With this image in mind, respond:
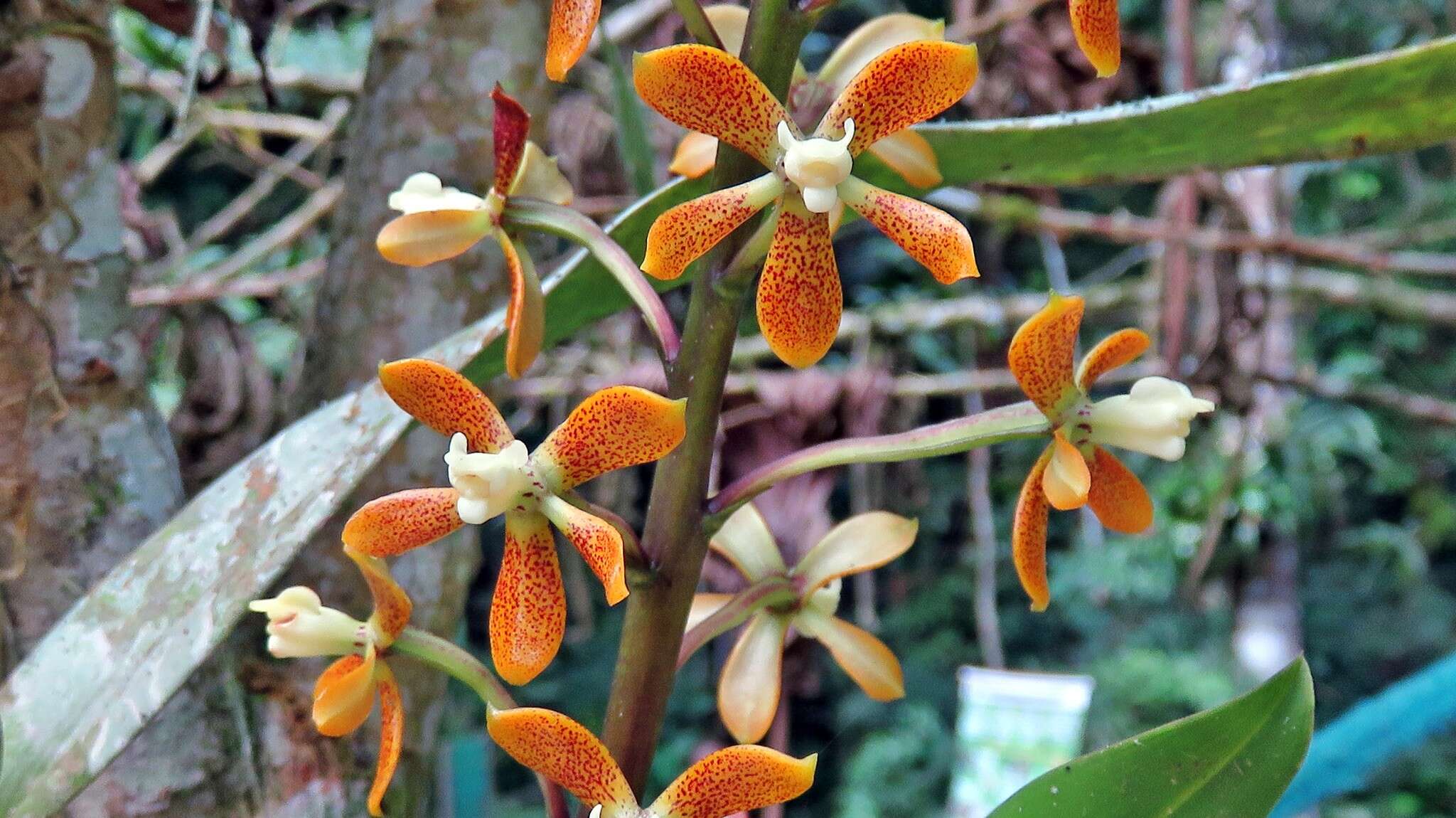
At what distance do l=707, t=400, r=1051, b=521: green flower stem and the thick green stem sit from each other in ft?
0.05

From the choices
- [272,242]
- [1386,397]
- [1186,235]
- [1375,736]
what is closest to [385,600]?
[1375,736]

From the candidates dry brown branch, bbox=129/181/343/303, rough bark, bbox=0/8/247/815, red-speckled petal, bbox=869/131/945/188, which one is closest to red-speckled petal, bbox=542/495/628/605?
red-speckled petal, bbox=869/131/945/188

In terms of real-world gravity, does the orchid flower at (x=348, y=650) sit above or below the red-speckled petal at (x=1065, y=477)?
below

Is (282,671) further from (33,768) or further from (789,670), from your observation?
(789,670)

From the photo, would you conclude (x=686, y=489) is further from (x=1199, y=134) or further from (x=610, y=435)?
(x=1199, y=134)

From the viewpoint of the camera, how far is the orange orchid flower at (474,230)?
1.34 feet

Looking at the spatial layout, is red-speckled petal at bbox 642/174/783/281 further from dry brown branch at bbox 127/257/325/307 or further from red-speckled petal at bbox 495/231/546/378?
dry brown branch at bbox 127/257/325/307

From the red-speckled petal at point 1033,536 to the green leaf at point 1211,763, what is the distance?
0.06m

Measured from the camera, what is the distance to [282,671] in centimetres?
62

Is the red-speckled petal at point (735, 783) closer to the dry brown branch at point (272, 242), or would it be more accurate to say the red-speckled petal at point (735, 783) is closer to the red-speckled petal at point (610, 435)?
the red-speckled petal at point (610, 435)

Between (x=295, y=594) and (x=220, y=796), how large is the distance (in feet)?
0.71

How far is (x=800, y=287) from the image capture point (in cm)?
36

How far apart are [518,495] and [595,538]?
1.4 inches

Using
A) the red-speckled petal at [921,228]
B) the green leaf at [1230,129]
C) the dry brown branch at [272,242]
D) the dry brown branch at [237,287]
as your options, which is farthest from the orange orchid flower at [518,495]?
the dry brown branch at [272,242]
